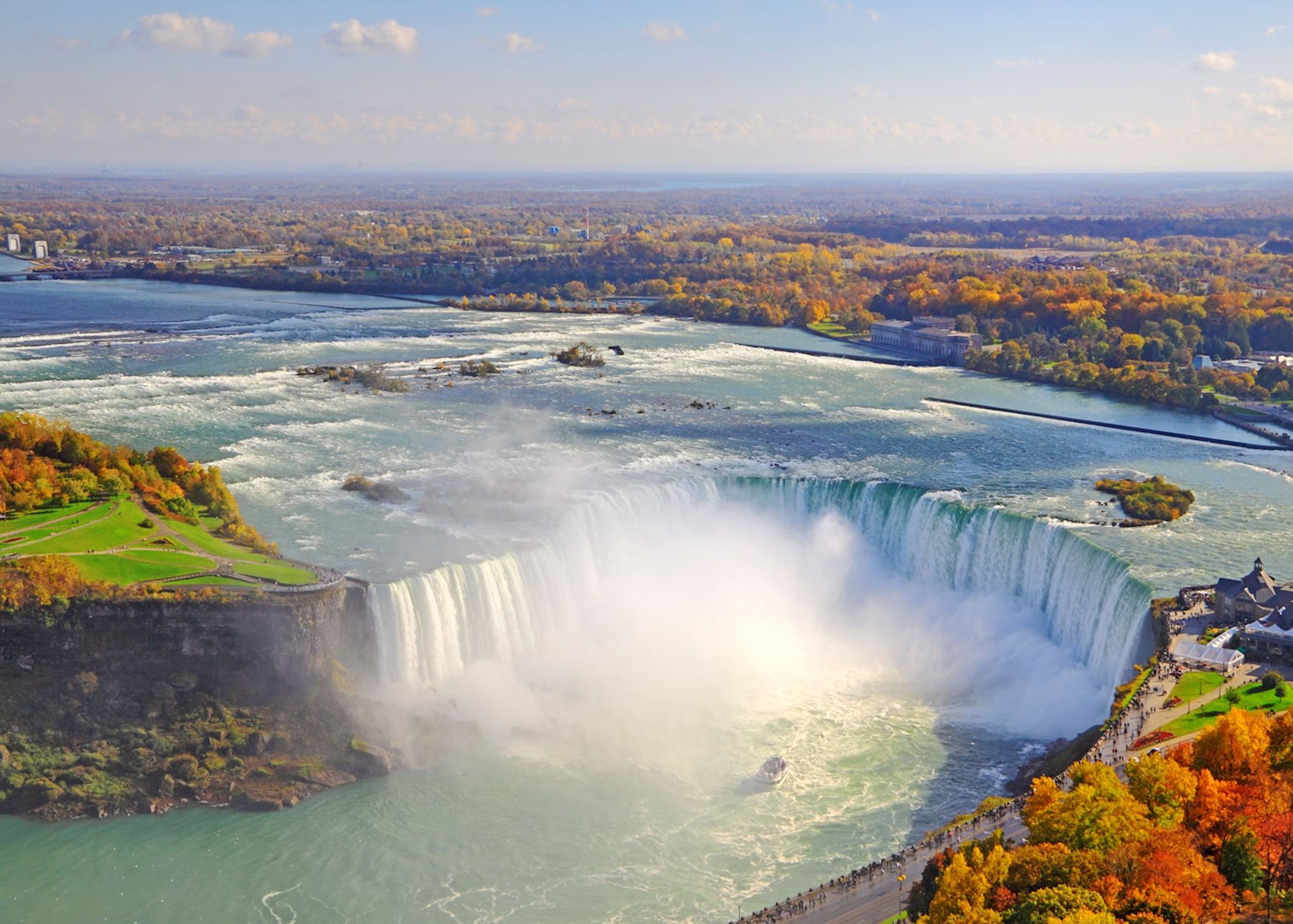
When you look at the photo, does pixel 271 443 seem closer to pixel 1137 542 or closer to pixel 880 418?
pixel 880 418

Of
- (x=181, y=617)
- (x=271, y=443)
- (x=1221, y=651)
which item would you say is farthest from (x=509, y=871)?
(x=271, y=443)

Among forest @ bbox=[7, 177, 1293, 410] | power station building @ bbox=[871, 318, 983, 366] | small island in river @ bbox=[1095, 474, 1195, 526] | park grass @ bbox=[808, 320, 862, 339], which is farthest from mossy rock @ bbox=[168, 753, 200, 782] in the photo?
park grass @ bbox=[808, 320, 862, 339]

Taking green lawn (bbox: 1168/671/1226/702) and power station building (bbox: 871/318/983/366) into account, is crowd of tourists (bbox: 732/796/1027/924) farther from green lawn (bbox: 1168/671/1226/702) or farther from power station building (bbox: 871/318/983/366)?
power station building (bbox: 871/318/983/366)

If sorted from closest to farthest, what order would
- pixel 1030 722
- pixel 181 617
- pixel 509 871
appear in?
pixel 509 871, pixel 181 617, pixel 1030 722

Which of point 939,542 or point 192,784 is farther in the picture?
point 939,542

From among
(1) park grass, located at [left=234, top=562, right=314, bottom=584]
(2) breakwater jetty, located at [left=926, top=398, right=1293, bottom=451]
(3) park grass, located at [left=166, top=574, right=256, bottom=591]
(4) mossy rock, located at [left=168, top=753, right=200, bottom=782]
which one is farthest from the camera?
(2) breakwater jetty, located at [left=926, top=398, right=1293, bottom=451]

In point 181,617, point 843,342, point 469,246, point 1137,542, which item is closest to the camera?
point 181,617

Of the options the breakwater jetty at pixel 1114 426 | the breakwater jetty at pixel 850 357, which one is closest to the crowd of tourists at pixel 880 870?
the breakwater jetty at pixel 1114 426
